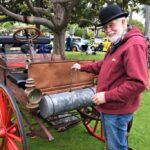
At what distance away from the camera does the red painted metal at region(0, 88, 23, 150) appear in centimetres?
386

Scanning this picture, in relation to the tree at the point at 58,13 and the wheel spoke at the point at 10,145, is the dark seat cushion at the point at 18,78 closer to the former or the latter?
the wheel spoke at the point at 10,145

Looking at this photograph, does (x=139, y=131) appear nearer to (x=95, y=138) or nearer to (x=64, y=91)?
(x=95, y=138)

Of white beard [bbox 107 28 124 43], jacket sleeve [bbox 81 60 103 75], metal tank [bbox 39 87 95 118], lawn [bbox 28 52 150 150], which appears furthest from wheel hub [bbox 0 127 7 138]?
white beard [bbox 107 28 124 43]

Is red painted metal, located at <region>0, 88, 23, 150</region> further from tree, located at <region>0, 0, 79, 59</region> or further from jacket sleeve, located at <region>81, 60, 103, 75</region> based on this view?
tree, located at <region>0, 0, 79, 59</region>

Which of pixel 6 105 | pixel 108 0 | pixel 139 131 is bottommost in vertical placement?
pixel 139 131

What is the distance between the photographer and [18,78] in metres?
4.07

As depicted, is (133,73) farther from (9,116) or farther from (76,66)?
(9,116)

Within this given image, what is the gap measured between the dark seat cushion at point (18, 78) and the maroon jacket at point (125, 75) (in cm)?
117

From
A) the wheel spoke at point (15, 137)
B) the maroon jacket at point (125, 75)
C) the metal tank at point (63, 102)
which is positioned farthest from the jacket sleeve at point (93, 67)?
the wheel spoke at point (15, 137)

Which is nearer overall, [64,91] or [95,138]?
[64,91]

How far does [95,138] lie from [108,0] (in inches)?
221

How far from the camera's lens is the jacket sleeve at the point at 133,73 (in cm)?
278

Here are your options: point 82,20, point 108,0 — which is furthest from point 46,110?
point 82,20

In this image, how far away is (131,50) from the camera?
2826mm
